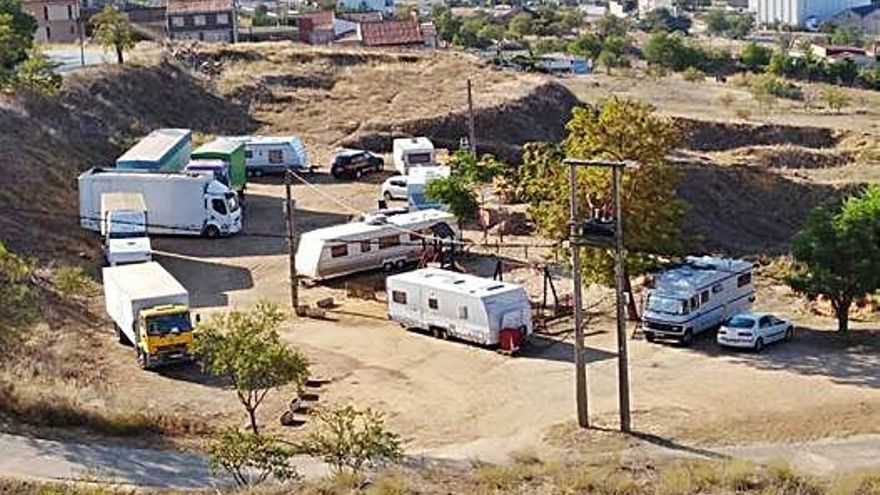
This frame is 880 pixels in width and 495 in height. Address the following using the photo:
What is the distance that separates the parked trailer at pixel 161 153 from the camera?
3616 cm

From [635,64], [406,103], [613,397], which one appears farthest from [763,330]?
[635,64]

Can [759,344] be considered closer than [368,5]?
Yes

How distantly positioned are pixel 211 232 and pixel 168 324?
10606mm

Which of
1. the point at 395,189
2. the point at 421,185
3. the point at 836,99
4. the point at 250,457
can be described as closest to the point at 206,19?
the point at 836,99

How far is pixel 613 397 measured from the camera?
23281mm

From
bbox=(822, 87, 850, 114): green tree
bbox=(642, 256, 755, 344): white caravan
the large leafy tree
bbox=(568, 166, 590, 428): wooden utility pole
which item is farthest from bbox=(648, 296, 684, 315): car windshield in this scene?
bbox=(822, 87, 850, 114): green tree

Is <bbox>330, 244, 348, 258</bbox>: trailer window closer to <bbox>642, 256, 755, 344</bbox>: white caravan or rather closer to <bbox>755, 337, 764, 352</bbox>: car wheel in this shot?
<bbox>642, 256, 755, 344</bbox>: white caravan

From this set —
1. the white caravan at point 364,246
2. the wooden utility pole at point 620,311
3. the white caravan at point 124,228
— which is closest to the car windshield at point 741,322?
the wooden utility pole at point 620,311

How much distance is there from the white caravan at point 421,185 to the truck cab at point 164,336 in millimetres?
11298

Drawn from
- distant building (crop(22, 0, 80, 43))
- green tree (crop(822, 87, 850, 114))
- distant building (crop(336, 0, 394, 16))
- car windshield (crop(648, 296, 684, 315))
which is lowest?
green tree (crop(822, 87, 850, 114))

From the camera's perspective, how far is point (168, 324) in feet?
80.7

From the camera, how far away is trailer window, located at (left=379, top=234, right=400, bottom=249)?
31.5 meters

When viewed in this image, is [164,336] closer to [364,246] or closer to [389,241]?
[364,246]

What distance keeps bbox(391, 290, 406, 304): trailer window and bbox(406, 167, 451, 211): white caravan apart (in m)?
7.02
